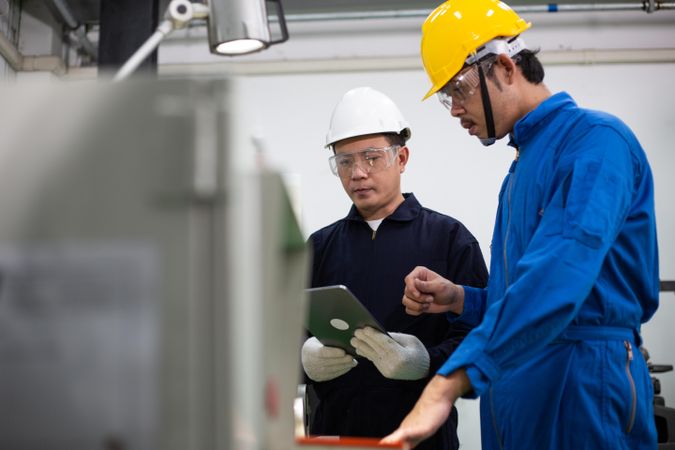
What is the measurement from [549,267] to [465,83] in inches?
26.2

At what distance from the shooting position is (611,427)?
1.36 meters

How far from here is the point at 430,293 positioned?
1897mm

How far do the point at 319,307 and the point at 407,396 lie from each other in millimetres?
577

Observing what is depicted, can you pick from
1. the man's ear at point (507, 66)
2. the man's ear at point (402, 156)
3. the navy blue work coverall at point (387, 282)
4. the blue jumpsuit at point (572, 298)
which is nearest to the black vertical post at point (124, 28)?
the man's ear at point (402, 156)

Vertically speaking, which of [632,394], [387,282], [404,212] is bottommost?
[632,394]

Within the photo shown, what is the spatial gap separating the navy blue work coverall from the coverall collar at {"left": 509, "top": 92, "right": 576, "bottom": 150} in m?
0.70

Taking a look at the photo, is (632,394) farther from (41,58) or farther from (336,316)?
(41,58)

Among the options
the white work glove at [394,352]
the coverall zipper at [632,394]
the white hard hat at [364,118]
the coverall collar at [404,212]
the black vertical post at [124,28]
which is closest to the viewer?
the coverall zipper at [632,394]

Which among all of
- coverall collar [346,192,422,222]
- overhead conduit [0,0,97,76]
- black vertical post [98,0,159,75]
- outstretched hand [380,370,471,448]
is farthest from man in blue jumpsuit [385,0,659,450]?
overhead conduit [0,0,97,76]

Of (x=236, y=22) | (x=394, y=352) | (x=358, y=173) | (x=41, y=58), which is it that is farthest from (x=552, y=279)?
(x=41, y=58)

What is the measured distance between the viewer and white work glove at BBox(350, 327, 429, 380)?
1.82 m

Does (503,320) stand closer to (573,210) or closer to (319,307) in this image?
(573,210)

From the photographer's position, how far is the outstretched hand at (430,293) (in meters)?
1.88

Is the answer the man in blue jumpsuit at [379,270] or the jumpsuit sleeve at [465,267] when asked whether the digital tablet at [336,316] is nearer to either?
the man in blue jumpsuit at [379,270]
